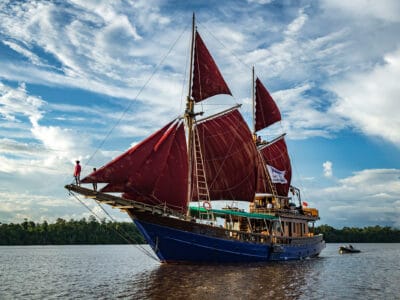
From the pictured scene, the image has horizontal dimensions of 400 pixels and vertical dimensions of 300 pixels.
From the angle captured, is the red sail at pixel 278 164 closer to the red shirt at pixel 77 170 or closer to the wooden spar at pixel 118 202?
the wooden spar at pixel 118 202

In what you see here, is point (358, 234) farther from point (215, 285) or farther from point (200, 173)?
point (215, 285)

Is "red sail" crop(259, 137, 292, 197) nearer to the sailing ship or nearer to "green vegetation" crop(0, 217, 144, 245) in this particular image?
the sailing ship

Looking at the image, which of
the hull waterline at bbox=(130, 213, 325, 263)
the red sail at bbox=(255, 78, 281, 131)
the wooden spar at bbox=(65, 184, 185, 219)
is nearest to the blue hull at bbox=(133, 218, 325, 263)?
the hull waterline at bbox=(130, 213, 325, 263)

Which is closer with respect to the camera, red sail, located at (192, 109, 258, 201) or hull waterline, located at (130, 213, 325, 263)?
hull waterline, located at (130, 213, 325, 263)

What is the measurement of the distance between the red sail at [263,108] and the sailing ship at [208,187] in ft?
0.47

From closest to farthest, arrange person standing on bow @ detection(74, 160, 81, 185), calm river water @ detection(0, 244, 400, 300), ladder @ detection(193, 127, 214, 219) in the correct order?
calm river water @ detection(0, 244, 400, 300) → person standing on bow @ detection(74, 160, 81, 185) → ladder @ detection(193, 127, 214, 219)

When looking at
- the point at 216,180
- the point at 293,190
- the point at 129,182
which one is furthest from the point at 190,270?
the point at 293,190

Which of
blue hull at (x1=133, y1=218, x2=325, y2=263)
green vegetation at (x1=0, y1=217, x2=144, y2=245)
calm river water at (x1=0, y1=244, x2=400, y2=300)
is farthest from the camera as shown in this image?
green vegetation at (x1=0, y1=217, x2=144, y2=245)

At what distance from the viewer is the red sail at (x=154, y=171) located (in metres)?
30.6

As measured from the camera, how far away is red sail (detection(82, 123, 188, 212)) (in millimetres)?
30625

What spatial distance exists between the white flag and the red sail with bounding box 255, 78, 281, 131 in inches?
264

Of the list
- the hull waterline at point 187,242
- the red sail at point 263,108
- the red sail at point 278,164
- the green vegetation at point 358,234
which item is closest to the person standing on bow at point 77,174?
the hull waterline at point 187,242

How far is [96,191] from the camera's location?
1185 inches

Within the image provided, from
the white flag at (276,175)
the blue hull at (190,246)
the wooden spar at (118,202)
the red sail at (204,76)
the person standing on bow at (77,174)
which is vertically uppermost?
the red sail at (204,76)
